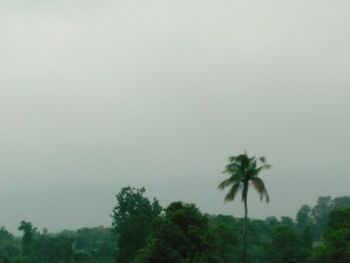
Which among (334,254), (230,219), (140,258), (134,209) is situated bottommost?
(140,258)

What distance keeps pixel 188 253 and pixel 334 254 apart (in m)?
29.6

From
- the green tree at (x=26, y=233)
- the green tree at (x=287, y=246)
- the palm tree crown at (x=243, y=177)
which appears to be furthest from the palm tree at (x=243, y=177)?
the green tree at (x=26, y=233)

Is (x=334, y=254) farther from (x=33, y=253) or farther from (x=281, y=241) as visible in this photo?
(x=33, y=253)

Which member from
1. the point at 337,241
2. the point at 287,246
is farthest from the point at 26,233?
the point at 337,241

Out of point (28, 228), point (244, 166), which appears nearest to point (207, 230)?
point (244, 166)

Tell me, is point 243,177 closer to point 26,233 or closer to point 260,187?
point 260,187

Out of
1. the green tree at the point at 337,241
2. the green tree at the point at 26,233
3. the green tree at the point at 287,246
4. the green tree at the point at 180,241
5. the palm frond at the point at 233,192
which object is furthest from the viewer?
the green tree at the point at 26,233

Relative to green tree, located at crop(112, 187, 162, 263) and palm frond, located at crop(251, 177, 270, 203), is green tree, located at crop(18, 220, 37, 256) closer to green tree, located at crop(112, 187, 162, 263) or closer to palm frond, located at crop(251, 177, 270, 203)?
green tree, located at crop(112, 187, 162, 263)

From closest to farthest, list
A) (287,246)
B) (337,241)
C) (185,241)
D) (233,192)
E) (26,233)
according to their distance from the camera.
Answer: (185,241), (233,192), (337,241), (287,246), (26,233)

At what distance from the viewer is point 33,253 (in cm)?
16225

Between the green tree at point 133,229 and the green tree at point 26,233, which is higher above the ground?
the green tree at point 26,233

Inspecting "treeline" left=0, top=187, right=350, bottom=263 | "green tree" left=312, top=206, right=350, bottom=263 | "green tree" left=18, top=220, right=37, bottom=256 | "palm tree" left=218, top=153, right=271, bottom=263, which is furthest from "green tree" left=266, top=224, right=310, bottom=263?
"green tree" left=18, top=220, right=37, bottom=256

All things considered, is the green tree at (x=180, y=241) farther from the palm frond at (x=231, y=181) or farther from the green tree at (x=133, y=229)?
the green tree at (x=133, y=229)

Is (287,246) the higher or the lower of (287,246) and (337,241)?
the higher
